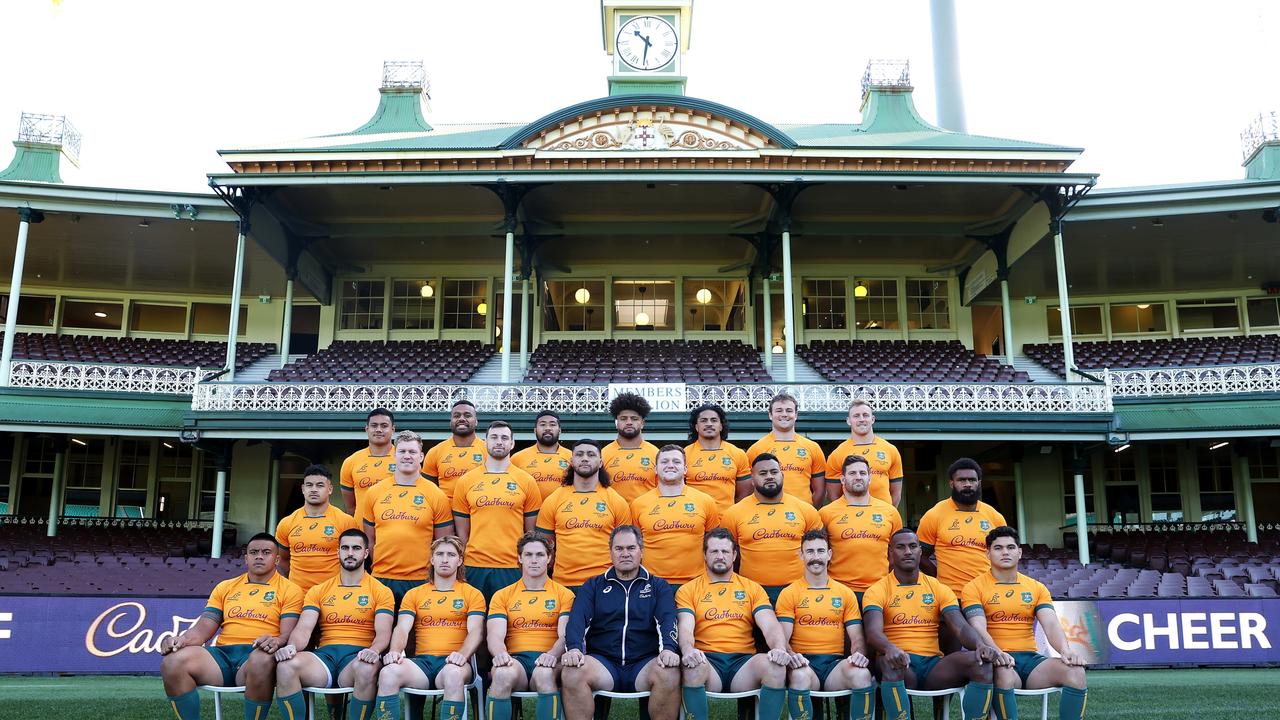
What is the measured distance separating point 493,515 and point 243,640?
6.11 ft

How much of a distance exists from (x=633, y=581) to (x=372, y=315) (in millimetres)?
17919

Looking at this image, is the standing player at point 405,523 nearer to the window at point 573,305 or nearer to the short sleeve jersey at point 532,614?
the short sleeve jersey at point 532,614

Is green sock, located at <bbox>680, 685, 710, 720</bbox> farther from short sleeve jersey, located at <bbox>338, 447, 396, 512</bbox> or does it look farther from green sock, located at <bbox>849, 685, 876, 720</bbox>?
short sleeve jersey, located at <bbox>338, 447, 396, 512</bbox>

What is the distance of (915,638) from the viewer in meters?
6.09

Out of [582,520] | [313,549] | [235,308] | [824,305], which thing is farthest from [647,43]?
[313,549]

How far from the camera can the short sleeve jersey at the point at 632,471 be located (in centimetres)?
729

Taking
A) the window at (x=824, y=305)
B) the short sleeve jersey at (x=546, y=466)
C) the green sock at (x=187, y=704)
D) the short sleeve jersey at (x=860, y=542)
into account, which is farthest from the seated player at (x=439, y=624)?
the window at (x=824, y=305)

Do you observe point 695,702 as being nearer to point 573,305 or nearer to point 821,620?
point 821,620

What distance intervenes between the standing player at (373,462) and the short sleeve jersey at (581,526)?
1.59 metres

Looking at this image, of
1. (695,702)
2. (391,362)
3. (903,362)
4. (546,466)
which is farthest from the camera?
(391,362)

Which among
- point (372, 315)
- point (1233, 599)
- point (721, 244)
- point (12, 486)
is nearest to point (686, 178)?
point (721, 244)

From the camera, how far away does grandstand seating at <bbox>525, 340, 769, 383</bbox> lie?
18234mm

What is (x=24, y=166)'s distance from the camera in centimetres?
2319

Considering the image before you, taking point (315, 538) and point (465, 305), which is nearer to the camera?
point (315, 538)
